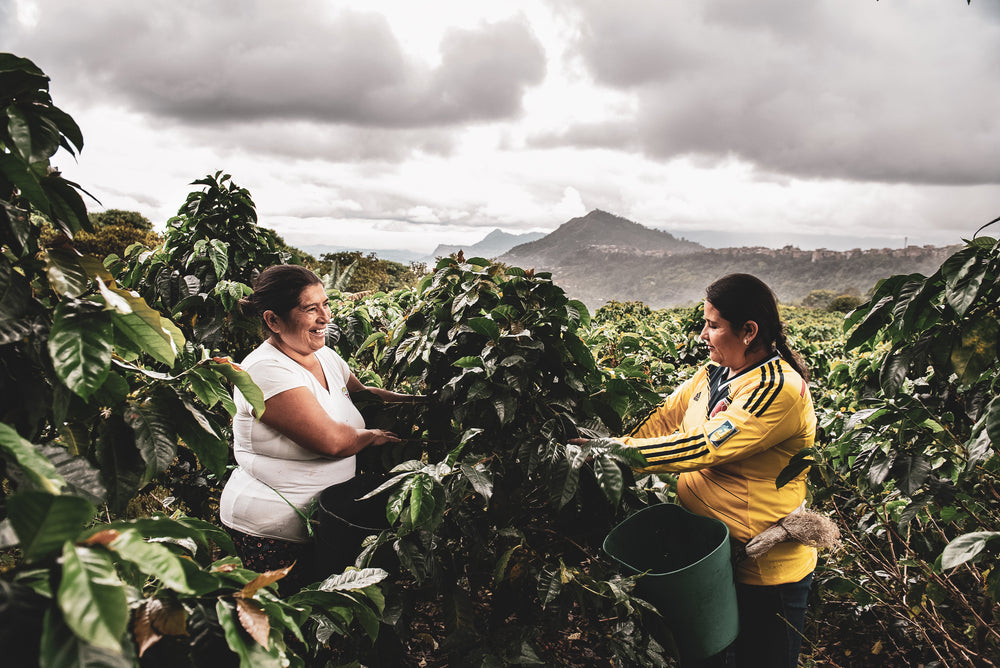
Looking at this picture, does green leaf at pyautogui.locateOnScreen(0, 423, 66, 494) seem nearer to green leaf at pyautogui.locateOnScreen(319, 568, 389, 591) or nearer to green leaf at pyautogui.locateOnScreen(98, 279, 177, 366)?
green leaf at pyautogui.locateOnScreen(98, 279, 177, 366)

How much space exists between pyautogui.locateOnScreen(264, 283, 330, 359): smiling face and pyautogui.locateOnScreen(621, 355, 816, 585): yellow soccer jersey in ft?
4.28

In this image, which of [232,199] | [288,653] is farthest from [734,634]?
[232,199]

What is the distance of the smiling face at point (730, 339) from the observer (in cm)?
204

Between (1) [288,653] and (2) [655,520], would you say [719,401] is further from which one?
(1) [288,653]

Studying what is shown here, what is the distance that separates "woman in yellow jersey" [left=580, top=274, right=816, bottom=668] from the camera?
186 cm

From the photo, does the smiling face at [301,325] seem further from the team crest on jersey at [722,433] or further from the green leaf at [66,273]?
the team crest on jersey at [722,433]

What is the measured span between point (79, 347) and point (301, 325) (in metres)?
1.36

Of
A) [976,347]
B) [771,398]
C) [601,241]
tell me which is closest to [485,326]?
[771,398]

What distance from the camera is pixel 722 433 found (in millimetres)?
1852

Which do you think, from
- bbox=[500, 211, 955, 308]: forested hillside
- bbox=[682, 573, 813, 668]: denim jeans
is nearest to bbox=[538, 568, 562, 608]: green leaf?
bbox=[682, 573, 813, 668]: denim jeans

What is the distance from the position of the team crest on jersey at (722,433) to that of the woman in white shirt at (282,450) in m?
1.18

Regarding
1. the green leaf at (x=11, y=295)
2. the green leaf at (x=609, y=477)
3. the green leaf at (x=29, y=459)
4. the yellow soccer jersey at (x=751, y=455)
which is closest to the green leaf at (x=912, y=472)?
the yellow soccer jersey at (x=751, y=455)

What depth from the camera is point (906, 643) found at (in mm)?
2855

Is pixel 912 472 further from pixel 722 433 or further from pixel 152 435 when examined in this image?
pixel 152 435
